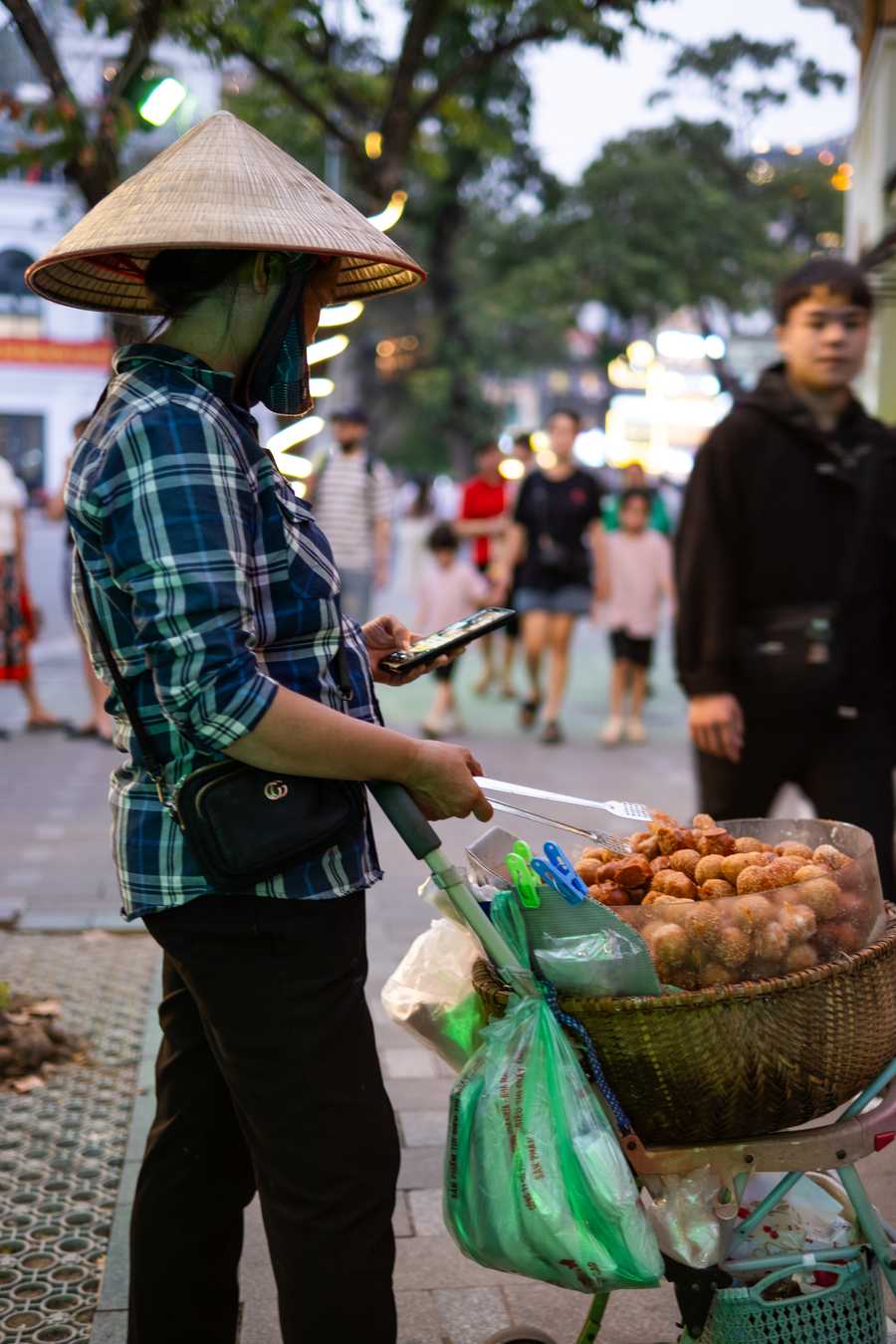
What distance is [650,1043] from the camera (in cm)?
223

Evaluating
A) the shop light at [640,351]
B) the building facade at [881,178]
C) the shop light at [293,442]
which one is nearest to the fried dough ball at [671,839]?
the shop light at [293,442]

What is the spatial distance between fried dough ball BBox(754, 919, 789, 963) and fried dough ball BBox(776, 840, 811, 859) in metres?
0.21

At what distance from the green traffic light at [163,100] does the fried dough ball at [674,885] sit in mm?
4106

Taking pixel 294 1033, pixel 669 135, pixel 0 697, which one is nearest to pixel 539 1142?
pixel 294 1033

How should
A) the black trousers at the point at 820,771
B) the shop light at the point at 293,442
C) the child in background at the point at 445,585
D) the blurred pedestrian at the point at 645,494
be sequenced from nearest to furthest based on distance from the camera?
1. the black trousers at the point at 820,771
2. the shop light at the point at 293,442
3. the child in background at the point at 445,585
4. the blurred pedestrian at the point at 645,494

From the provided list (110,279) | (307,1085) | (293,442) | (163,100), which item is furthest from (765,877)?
(293,442)

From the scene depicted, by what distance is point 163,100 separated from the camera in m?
5.61

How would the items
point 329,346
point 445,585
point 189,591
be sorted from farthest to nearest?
1. point 445,585
2. point 329,346
3. point 189,591

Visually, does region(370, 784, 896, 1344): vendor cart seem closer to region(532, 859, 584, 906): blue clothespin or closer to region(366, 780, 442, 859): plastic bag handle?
region(366, 780, 442, 859): plastic bag handle

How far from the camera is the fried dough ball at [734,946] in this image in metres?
2.29

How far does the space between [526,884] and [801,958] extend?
1.37ft

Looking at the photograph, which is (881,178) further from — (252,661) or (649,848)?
(252,661)

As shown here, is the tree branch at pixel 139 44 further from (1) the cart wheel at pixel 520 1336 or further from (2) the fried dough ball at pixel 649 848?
(1) the cart wheel at pixel 520 1336

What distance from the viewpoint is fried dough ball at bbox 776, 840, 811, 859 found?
98.7 inches
